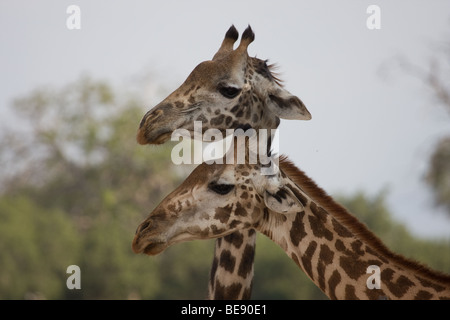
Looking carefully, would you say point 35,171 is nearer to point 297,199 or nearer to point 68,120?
point 68,120

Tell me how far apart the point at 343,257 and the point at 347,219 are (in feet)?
1.55

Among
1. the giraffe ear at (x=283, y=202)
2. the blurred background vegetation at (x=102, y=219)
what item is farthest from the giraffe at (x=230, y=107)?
the blurred background vegetation at (x=102, y=219)

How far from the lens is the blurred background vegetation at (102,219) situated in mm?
32875

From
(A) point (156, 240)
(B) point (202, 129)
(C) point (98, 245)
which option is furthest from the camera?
(C) point (98, 245)

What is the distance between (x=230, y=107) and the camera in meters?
8.21

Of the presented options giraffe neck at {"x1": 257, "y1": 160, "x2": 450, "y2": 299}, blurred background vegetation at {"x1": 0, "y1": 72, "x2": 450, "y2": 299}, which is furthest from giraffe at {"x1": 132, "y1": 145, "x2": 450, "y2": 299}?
blurred background vegetation at {"x1": 0, "y1": 72, "x2": 450, "y2": 299}

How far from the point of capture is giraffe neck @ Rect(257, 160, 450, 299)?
6.71 meters

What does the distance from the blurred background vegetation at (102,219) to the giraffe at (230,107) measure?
14960 millimetres

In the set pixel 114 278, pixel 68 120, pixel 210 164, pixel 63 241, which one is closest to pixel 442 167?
pixel 114 278

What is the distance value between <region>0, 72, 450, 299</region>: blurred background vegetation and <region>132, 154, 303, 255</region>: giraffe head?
52.6 ft

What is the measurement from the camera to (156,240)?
23.0ft

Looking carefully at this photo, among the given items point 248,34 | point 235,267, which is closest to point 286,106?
point 248,34

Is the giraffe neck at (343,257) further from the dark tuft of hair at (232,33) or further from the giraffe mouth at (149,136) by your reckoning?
the dark tuft of hair at (232,33)
